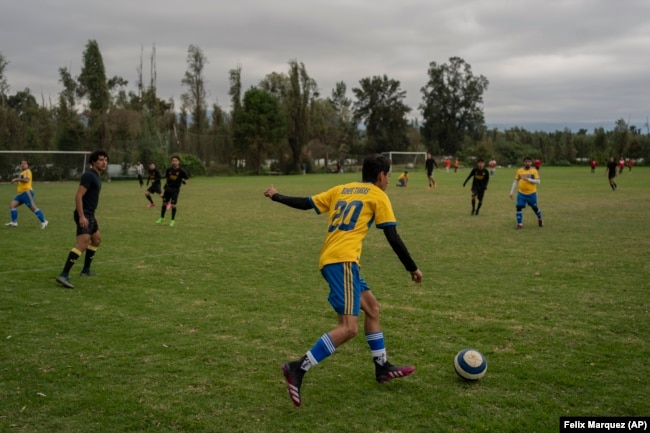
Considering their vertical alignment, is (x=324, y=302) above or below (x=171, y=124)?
below

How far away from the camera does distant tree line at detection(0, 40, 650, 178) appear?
175 feet

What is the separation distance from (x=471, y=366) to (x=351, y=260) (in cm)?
144

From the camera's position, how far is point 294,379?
459 centimetres

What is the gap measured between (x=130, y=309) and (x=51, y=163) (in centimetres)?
3958

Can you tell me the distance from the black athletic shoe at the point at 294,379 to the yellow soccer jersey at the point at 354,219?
88cm

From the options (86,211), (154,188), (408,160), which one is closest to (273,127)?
(408,160)

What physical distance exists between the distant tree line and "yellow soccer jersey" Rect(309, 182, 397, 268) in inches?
1666

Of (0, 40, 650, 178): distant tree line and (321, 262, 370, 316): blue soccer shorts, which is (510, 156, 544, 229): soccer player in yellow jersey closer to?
(321, 262, 370, 316): blue soccer shorts

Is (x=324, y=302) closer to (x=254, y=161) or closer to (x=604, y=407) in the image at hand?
(x=604, y=407)

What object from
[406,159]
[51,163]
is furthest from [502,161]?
[51,163]

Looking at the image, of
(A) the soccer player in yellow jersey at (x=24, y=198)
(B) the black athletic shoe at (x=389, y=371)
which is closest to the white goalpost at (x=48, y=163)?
(A) the soccer player in yellow jersey at (x=24, y=198)

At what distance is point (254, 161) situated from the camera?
61.2m

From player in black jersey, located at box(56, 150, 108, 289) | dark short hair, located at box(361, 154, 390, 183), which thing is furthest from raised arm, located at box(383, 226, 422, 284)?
player in black jersey, located at box(56, 150, 108, 289)

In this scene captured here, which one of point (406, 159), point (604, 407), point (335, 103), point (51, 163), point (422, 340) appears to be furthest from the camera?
point (335, 103)
